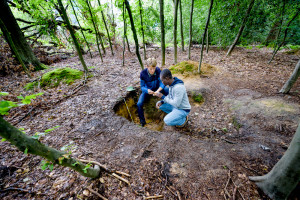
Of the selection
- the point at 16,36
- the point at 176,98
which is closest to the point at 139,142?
the point at 176,98

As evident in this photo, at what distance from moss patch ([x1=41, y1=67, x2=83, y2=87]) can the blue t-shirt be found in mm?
3646

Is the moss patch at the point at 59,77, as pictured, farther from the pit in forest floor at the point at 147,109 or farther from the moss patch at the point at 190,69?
the moss patch at the point at 190,69

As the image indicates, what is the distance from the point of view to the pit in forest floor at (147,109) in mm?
4609

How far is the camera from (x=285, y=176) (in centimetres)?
146

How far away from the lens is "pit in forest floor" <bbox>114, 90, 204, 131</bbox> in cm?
461

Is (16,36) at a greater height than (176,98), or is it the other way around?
(16,36)

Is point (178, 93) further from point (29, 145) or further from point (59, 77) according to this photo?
point (59, 77)

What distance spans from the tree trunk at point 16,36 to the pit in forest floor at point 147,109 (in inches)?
271

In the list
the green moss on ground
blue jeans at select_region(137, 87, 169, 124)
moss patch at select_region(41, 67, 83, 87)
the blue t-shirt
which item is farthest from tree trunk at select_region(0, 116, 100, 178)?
moss patch at select_region(41, 67, 83, 87)

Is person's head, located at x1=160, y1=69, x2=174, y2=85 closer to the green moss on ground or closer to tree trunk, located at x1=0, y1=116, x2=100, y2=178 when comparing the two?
the green moss on ground

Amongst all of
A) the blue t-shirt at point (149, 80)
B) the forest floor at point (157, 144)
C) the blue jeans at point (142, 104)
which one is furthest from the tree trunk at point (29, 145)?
the blue t-shirt at point (149, 80)

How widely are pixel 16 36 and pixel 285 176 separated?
1192 cm

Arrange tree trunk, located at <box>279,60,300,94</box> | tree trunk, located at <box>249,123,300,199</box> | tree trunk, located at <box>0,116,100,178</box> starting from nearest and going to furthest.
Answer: tree trunk, located at <box>0,116,100,178</box>
tree trunk, located at <box>249,123,300,199</box>
tree trunk, located at <box>279,60,300,94</box>

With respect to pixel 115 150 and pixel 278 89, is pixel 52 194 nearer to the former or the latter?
pixel 115 150
